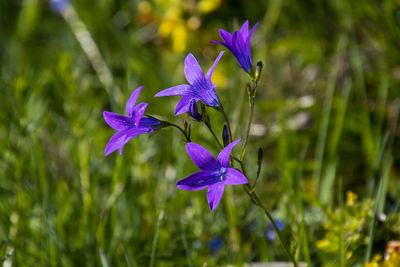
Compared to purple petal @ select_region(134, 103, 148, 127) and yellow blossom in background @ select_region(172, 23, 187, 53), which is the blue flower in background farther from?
yellow blossom in background @ select_region(172, 23, 187, 53)

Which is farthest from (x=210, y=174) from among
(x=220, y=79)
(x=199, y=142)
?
(x=220, y=79)

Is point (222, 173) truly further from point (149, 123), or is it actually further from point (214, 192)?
point (149, 123)

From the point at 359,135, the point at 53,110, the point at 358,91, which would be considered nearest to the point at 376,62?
the point at 358,91

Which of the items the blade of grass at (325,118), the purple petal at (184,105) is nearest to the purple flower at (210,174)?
the purple petal at (184,105)

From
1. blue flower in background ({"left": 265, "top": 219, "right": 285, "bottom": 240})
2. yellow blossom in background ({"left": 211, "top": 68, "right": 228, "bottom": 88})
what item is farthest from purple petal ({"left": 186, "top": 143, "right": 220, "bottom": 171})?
yellow blossom in background ({"left": 211, "top": 68, "right": 228, "bottom": 88})

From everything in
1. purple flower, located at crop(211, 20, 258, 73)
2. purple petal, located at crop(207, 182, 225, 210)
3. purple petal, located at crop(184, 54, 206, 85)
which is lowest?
purple petal, located at crop(207, 182, 225, 210)

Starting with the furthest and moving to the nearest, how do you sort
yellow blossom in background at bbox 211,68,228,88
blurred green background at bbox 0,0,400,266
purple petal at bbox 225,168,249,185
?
yellow blossom in background at bbox 211,68,228,88
blurred green background at bbox 0,0,400,266
purple petal at bbox 225,168,249,185

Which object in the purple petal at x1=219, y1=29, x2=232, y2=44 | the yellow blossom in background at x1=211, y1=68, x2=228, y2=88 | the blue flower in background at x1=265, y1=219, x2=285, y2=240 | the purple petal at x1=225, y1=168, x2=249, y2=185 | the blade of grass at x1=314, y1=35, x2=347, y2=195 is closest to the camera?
the purple petal at x1=225, y1=168, x2=249, y2=185
